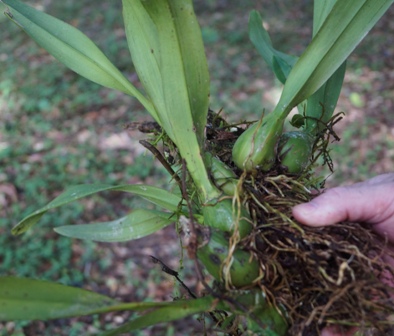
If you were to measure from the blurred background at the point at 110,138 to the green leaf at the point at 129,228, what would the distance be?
509 millimetres

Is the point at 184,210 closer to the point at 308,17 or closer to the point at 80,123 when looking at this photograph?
the point at 80,123

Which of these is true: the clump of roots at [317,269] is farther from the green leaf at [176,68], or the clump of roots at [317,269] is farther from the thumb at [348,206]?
the green leaf at [176,68]

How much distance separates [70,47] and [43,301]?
57 cm

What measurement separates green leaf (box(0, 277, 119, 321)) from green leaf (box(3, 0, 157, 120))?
427 millimetres

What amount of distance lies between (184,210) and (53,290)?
327mm

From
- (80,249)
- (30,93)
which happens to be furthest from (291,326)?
(30,93)

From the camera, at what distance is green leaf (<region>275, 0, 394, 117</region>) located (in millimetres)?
853

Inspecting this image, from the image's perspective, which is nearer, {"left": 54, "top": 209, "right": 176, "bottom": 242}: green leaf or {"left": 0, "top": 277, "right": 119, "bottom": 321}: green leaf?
{"left": 0, "top": 277, "right": 119, "bottom": 321}: green leaf

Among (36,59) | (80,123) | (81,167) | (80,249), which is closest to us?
(80,249)

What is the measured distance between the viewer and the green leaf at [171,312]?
2.07 feet

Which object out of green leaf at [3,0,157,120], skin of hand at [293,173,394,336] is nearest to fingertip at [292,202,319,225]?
skin of hand at [293,173,394,336]

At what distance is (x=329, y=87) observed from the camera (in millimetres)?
1031

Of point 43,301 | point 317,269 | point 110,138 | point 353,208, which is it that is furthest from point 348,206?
point 110,138

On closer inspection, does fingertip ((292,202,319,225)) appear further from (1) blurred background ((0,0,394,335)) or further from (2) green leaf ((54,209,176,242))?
(1) blurred background ((0,0,394,335))
